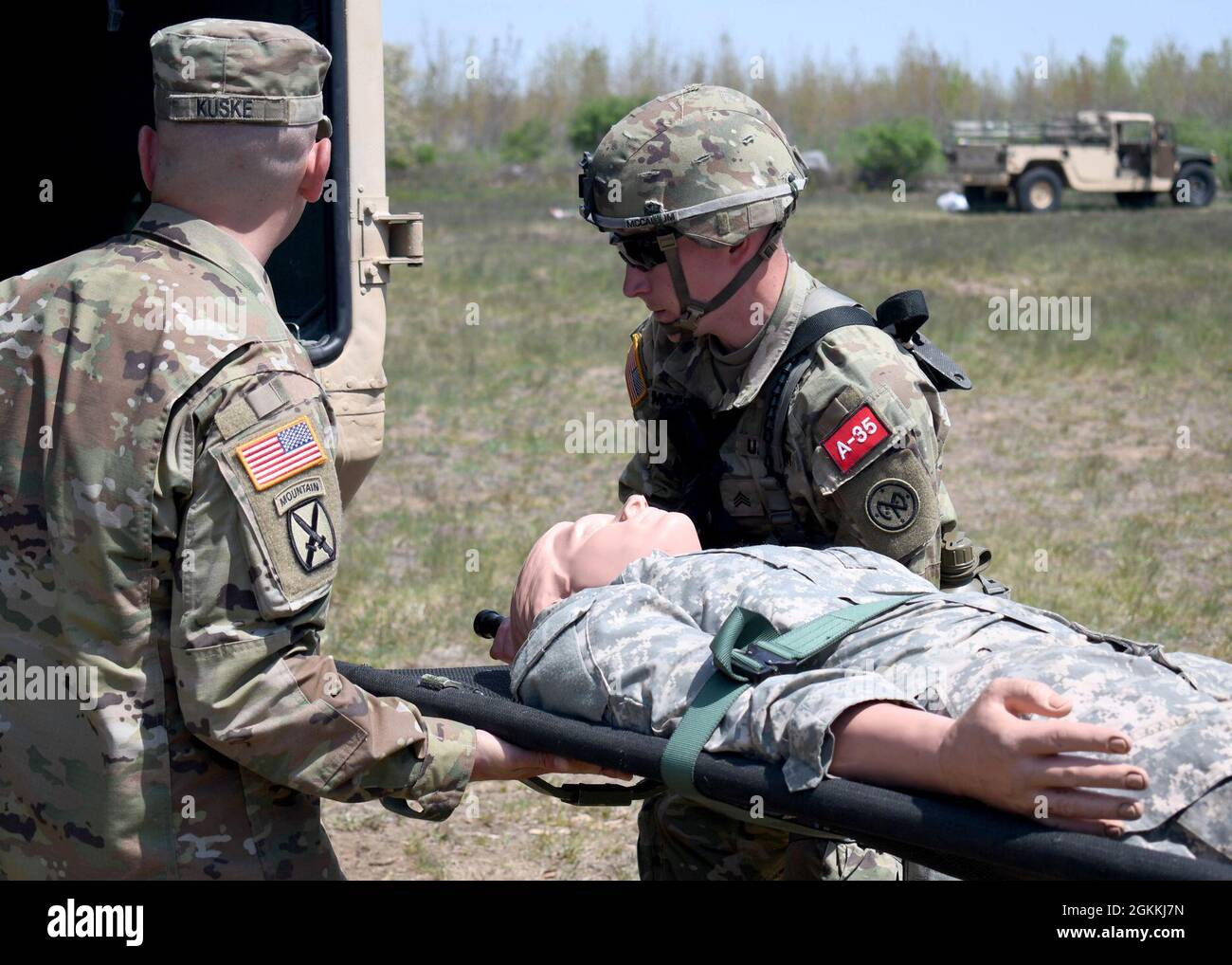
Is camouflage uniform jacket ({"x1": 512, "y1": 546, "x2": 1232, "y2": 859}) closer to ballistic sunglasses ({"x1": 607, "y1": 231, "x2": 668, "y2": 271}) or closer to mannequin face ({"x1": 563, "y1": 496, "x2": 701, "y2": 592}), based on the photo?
mannequin face ({"x1": 563, "y1": 496, "x2": 701, "y2": 592})

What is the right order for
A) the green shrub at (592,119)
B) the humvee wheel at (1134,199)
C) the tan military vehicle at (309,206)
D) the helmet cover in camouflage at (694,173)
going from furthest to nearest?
the green shrub at (592,119) → the humvee wheel at (1134,199) → the tan military vehicle at (309,206) → the helmet cover in camouflage at (694,173)

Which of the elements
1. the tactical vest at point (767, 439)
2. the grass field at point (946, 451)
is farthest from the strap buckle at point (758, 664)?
the grass field at point (946, 451)

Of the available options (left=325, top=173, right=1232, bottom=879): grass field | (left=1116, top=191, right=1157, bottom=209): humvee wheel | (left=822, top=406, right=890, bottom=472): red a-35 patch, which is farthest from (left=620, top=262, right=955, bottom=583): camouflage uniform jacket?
(left=1116, top=191, right=1157, bottom=209): humvee wheel

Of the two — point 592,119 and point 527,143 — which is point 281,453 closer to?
point 592,119

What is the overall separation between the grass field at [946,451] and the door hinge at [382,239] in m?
1.27

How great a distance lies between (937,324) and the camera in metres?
13.7

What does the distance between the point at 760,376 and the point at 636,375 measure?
21.0 inches

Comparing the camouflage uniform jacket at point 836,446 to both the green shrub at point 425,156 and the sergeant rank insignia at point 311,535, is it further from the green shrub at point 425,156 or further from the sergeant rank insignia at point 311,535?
the green shrub at point 425,156

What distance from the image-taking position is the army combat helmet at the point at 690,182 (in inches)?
121

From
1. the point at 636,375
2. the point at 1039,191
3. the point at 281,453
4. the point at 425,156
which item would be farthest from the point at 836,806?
the point at 425,156

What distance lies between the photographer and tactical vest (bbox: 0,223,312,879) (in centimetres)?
204

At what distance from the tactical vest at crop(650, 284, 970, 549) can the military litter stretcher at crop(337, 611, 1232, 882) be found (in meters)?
0.77
